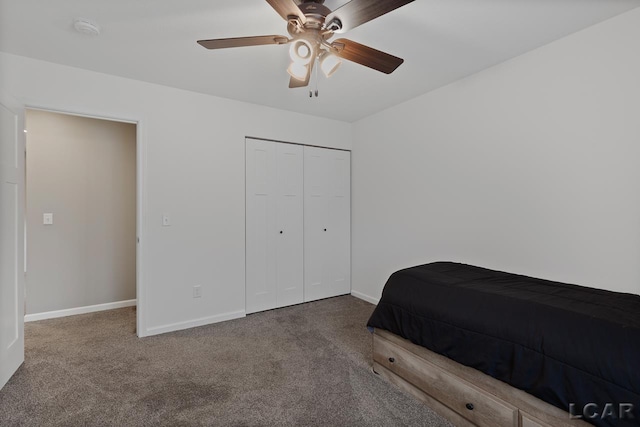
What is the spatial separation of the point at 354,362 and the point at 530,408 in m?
1.24

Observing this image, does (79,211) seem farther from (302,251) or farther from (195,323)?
(302,251)

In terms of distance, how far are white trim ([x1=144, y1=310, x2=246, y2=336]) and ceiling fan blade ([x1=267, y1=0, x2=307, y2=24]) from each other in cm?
283

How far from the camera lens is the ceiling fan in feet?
4.60

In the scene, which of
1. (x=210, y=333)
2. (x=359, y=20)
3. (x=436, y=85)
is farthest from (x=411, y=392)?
(x=436, y=85)

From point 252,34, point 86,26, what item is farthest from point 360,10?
point 86,26

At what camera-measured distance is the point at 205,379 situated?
213cm

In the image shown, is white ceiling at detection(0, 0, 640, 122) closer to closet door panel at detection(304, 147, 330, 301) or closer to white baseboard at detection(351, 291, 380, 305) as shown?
closet door panel at detection(304, 147, 330, 301)

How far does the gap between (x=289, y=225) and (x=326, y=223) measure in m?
0.54

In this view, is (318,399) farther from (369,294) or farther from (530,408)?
(369,294)

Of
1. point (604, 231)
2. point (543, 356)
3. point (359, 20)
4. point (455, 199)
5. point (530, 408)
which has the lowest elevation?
point (530, 408)

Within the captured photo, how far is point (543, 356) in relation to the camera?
132cm
